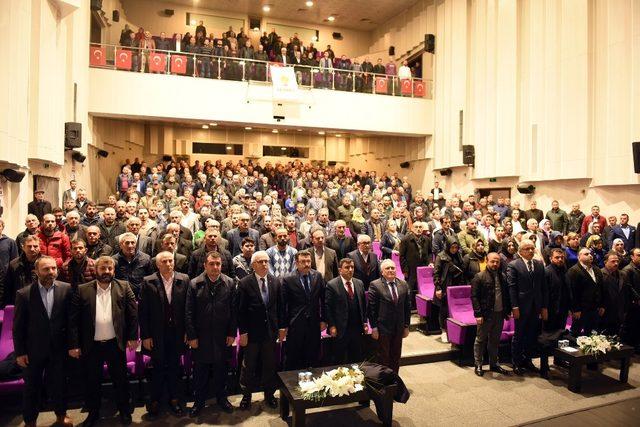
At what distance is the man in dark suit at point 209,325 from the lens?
4.04 metres

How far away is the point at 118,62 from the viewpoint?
39.0ft

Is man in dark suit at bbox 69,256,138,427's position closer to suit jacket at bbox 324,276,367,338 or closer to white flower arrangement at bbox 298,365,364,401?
white flower arrangement at bbox 298,365,364,401

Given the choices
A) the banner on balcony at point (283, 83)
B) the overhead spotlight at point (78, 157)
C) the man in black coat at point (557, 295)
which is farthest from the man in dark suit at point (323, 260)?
the banner on balcony at point (283, 83)

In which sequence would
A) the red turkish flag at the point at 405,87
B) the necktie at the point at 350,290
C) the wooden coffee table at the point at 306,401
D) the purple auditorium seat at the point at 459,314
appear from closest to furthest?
the wooden coffee table at the point at 306,401
the necktie at the point at 350,290
the purple auditorium seat at the point at 459,314
the red turkish flag at the point at 405,87

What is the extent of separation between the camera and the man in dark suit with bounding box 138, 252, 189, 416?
13.0ft

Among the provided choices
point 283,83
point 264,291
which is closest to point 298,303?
point 264,291

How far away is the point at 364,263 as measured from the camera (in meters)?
5.39

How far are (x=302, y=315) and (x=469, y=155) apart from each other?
10.2 m

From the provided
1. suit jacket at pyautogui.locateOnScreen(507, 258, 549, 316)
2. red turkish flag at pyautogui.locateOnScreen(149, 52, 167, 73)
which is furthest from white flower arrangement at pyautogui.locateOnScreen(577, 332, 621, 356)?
red turkish flag at pyautogui.locateOnScreen(149, 52, 167, 73)

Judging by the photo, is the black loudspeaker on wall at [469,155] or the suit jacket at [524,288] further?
the black loudspeaker on wall at [469,155]

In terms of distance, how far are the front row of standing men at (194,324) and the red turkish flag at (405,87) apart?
11371mm

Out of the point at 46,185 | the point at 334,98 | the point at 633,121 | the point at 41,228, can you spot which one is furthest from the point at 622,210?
the point at 46,185

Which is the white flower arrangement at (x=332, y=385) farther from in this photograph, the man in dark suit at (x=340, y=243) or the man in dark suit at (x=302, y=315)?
the man in dark suit at (x=340, y=243)

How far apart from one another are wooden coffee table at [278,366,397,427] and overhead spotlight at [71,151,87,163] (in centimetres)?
866
